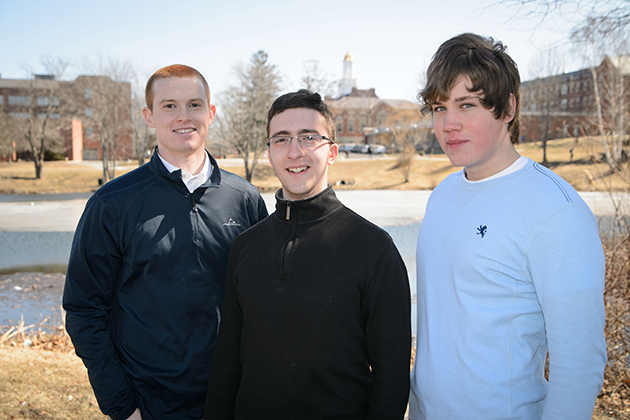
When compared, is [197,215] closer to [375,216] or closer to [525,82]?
[375,216]

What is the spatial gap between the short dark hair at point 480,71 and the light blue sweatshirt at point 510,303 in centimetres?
39

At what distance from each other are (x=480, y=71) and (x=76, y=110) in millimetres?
43500

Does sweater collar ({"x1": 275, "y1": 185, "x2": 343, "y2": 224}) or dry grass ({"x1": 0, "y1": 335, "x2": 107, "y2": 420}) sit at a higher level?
sweater collar ({"x1": 275, "y1": 185, "x2": 343, "y2": 224})

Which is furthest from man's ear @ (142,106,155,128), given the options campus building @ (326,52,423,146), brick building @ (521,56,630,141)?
campus building @ (326,52,423,146)

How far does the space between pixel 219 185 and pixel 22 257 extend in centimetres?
1256

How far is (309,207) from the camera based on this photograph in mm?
2330

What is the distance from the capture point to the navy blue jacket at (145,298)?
2564mm

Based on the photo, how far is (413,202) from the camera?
24672 mm

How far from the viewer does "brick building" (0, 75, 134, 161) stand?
110 feet

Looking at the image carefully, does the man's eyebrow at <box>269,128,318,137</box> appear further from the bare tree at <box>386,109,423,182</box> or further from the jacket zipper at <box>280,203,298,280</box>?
the bare tree at <box>386,109,423,182</box>

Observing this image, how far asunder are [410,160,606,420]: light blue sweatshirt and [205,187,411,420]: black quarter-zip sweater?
21 centimetres

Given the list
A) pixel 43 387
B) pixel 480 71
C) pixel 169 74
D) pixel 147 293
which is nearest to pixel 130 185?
pixel 147 293

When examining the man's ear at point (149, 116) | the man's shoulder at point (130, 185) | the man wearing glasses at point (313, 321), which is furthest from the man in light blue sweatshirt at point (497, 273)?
the man's ear at point (149, 116)

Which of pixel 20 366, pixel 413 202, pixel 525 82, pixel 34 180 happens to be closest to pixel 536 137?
pixel 525 82
